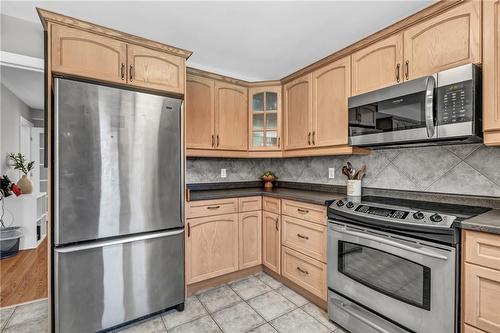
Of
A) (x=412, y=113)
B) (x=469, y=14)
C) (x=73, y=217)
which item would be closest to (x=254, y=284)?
(x=73, y=217)

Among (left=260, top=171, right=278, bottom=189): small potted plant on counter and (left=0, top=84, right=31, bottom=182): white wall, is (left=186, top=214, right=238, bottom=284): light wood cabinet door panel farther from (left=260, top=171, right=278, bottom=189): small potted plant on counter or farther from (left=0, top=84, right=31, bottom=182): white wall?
(left=0, top=84, right=31, bottom=182): white wall

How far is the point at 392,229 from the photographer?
153 cm

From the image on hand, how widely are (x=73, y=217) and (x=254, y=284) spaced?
1.73 metres

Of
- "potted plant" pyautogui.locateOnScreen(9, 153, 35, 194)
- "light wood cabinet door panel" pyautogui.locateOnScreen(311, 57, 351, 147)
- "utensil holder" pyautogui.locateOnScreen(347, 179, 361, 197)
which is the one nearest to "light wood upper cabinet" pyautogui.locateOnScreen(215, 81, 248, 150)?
"light wood cabinet door panel" pyautogui.locateOnScreen(311, 57, 351, 147)

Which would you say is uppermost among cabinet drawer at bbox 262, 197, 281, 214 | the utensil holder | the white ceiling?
the white ceiling

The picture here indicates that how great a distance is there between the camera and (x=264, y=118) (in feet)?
9.89

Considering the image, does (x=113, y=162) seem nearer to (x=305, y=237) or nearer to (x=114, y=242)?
(x=114, y=242)

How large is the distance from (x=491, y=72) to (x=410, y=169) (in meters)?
0.86

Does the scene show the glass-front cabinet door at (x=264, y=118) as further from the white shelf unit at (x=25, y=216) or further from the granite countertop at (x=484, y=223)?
the white shelf unit at (x=25, y=216)

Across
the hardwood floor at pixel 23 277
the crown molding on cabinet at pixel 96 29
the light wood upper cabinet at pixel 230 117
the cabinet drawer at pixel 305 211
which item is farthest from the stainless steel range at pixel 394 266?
the hardwood floor at pixel 23 277

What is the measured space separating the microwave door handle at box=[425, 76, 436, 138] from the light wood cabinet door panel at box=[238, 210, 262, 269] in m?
1.72

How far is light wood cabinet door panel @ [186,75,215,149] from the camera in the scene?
8.45 feet

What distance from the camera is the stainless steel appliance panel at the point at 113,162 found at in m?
1.61

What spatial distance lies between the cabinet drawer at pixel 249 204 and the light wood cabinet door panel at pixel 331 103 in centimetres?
85
